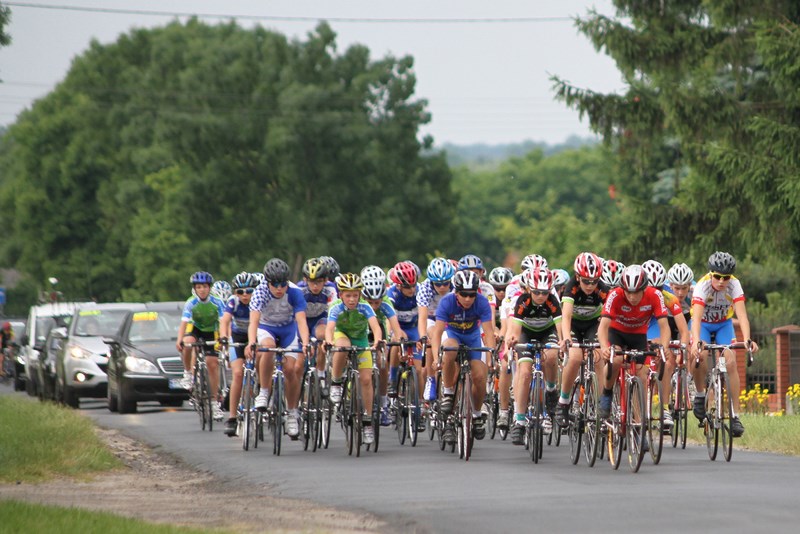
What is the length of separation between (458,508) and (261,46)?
63919 millimetres

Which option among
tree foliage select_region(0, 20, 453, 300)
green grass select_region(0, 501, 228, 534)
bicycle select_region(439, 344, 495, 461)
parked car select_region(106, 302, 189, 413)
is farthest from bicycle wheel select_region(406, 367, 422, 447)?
tree foliage select_region(0, 20, 453, 300)

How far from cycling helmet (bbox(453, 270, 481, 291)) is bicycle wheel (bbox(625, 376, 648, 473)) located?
2496mm

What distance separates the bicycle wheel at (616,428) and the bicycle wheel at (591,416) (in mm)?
149

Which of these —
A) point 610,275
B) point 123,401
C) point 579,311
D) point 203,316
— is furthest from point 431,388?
point 123,401

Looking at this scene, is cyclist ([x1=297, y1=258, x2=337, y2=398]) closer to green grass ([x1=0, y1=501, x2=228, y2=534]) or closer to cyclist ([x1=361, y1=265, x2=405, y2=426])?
cyclist ([x1=361, y1=265, x2=405, y2=426])

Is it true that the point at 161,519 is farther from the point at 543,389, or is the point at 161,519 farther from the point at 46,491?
the point at 543,389

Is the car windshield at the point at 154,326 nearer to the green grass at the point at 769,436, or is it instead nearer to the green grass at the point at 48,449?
the green grass at the point at 48,449

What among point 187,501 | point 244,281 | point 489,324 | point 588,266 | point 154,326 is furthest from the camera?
point 154,326

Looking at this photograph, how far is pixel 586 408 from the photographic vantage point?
51.6 feet

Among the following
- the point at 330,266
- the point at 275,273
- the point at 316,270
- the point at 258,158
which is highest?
the point at 258,158

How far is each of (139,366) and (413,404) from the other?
8530 millimetres

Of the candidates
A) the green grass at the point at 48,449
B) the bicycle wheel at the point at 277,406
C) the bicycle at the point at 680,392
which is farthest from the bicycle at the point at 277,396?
the bicycle at the point at 680,392

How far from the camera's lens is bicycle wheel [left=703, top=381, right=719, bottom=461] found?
16.5 metres

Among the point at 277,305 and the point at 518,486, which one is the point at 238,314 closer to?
the point at 277,305
